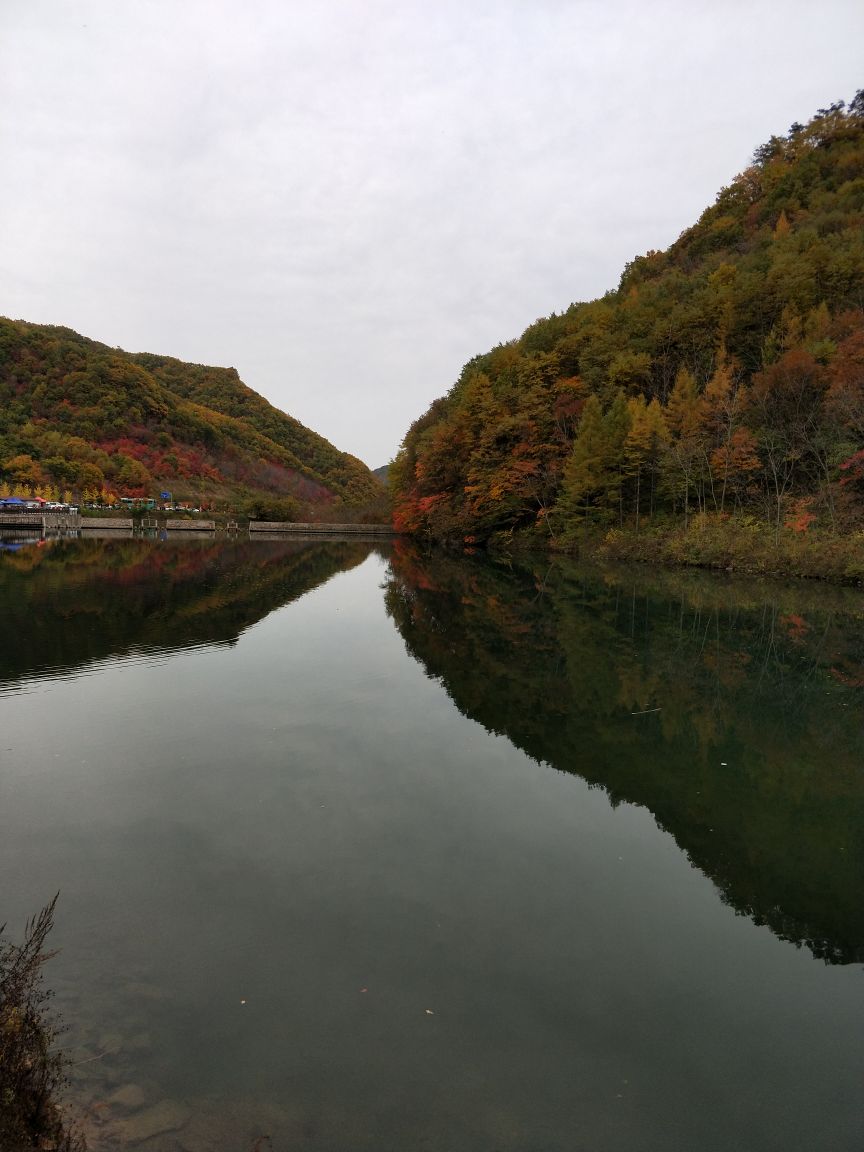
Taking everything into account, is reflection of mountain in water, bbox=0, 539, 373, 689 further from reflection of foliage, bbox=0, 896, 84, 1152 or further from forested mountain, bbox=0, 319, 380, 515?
forested mountain, bbox=0, 319, 380, 515

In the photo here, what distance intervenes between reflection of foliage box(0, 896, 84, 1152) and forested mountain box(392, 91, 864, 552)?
29.1 m

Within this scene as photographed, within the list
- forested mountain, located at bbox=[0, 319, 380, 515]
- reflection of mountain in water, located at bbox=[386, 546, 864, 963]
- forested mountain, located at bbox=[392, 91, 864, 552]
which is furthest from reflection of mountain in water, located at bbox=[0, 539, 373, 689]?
forested mountain, located at bbox=[0, 319, 380, 515]

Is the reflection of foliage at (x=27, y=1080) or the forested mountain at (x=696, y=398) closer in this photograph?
the reflection of foliage at (x=27, y=1080)

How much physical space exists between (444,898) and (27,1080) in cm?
247

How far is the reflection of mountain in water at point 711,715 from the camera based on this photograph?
4.93 meters

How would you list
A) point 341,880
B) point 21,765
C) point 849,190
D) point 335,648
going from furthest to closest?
1. point 849,190
2. point 335,648
3. point 21,765
4. point 341,880

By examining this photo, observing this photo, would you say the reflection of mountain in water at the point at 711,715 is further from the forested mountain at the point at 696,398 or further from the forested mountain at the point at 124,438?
the forested mountain at the point at 124,438

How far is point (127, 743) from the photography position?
6.98 metres

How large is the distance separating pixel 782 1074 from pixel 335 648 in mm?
10119

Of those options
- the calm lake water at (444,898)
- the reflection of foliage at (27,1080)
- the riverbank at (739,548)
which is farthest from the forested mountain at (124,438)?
the reflection of foliage at (27,1080)

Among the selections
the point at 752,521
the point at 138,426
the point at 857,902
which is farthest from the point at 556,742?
the point at 138,426

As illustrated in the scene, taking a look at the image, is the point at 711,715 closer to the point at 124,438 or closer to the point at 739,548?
the point at 739,548

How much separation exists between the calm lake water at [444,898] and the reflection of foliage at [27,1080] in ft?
0.40

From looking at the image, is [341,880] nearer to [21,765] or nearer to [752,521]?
[21,765]
